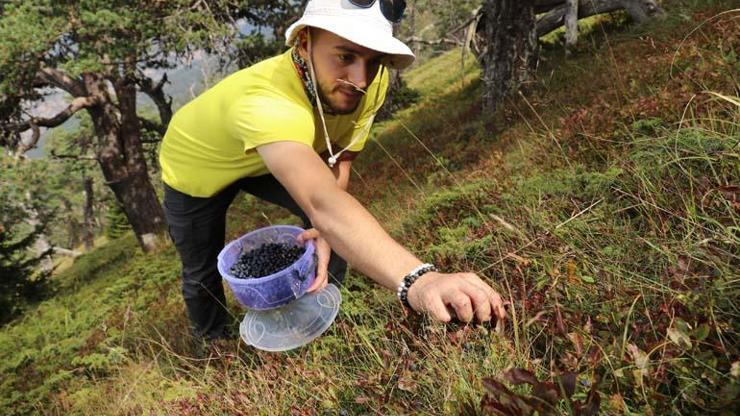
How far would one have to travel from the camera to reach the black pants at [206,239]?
3684 millimetres

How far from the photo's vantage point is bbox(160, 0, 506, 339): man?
182cm

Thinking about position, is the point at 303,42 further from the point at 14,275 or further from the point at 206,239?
the point at 14,275

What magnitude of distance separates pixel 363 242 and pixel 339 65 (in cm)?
108

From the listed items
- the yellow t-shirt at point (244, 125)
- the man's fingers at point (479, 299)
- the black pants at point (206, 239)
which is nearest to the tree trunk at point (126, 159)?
the black pants at point (206, 239)

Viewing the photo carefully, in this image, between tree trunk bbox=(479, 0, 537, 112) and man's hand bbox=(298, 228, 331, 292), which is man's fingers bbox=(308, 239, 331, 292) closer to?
man's hand bbox=(298, 228, 331, 292)

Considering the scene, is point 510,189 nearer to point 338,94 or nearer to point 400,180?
point 338,94

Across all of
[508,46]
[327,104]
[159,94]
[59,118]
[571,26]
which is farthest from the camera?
[159,94]

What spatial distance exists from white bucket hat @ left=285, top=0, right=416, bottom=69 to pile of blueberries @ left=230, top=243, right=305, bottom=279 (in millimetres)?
1348

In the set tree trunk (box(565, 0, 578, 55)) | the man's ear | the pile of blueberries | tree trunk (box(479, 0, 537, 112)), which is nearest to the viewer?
the man's ear

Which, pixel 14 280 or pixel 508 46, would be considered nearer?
pixel 508 46

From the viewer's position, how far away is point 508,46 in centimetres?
797

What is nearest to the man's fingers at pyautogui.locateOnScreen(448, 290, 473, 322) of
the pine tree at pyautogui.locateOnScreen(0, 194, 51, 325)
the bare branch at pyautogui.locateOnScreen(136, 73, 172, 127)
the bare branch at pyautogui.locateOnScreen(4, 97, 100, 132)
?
the bare branch at pyautogui.locateOnScreen(4, 97, 100, 132)

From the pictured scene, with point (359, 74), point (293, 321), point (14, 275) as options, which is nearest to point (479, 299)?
point (359, 74)

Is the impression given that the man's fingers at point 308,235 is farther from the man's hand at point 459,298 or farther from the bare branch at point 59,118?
the bare branch at point 59,118
